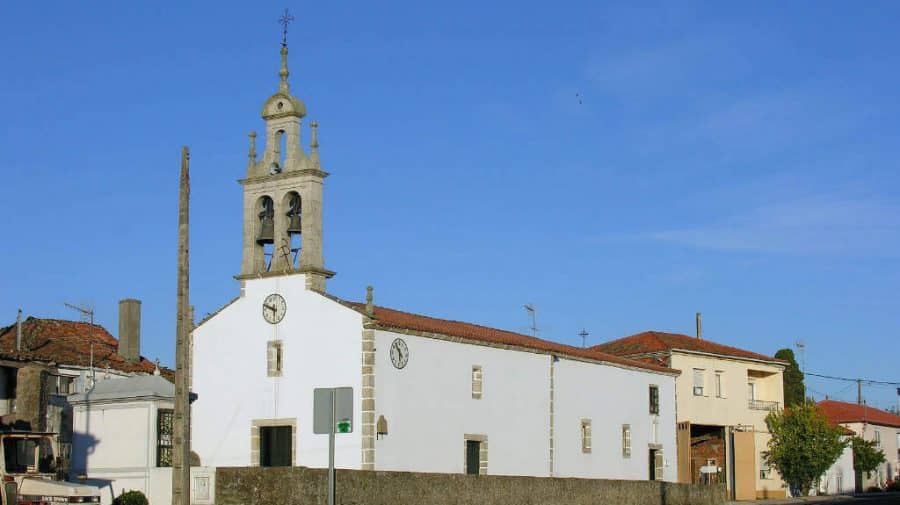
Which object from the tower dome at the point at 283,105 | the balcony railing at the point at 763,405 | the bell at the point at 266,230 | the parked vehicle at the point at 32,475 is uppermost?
the tower dome at the point at 283,105

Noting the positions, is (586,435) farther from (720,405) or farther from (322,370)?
(720,405)

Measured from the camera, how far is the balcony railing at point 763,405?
188 feet

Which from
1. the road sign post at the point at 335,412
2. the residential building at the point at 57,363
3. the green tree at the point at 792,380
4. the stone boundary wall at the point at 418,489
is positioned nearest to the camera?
the road sign post at the point at 335,412

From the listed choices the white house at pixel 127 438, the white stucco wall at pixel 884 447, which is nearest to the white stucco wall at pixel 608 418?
the white house at pixel 127 438

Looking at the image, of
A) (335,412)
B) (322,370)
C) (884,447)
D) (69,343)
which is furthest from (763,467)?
(335,412)

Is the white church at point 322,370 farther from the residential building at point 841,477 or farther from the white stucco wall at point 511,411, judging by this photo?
the residential building at point 841,477

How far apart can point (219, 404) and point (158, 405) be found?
8.74 m

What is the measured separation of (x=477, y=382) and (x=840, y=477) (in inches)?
1380

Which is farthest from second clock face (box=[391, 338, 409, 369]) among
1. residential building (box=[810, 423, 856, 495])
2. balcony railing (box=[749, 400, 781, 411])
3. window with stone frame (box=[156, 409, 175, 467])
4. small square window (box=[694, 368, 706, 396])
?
residential building (box=[810, 423, 856, 495])

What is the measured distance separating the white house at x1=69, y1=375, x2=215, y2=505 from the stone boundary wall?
335 cm

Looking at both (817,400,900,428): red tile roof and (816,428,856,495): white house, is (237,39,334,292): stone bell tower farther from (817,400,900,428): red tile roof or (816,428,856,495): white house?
(817,400,900,428): red tile roof

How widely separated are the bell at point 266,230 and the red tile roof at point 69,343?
44.6 feet

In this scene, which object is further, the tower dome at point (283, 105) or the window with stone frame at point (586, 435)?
the window with stone frame at point (586, 435)

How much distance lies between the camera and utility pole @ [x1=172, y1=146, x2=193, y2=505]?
23.5 meters
